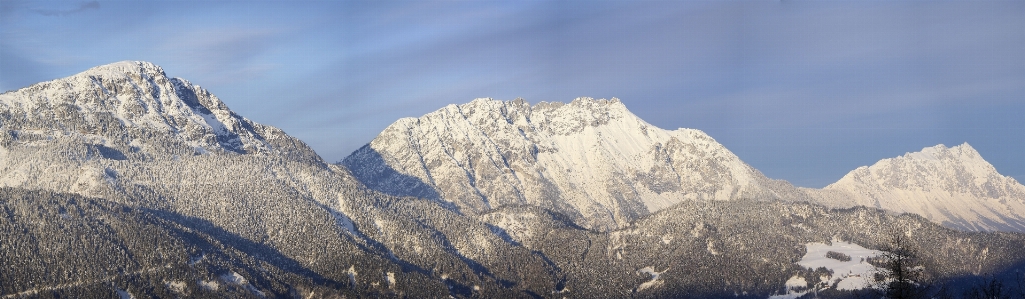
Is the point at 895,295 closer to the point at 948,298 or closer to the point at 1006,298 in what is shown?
the point at 948,298

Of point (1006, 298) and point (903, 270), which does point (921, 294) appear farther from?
point (1006, 298)

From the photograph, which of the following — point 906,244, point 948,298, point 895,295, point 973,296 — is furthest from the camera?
point 973,296

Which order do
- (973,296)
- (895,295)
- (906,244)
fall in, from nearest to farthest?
(895,295) < (906,244) < (973,296)

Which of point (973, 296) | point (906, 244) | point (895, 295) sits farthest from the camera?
point (973, 296)

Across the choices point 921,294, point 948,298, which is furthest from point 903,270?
point 948,298

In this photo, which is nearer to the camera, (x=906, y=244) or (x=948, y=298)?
(x=906, y=244)

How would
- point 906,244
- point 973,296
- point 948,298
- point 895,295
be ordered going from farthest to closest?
point 973,296 < point 948,298 < point 906,244 < point 895,295

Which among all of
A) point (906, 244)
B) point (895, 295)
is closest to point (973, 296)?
point (906, 244)

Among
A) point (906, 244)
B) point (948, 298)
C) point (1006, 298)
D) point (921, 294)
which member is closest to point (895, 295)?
point (921, 294)

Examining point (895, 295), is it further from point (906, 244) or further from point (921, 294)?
point (906, 244)
